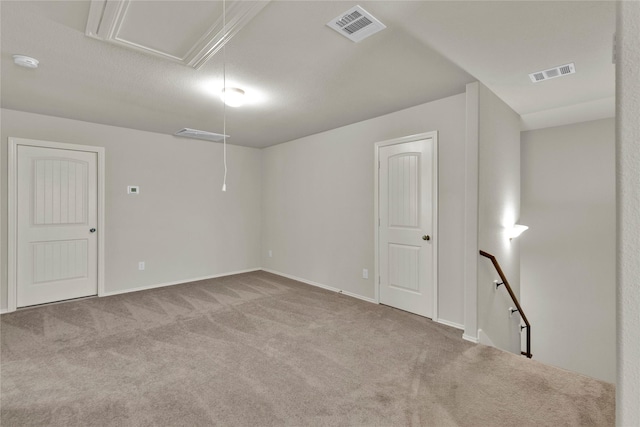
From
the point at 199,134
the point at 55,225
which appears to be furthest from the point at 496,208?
the point at 55,225

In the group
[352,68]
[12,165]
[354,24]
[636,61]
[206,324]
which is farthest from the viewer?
[12,165]

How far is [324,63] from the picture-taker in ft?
8.41

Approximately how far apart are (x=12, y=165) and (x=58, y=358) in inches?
107

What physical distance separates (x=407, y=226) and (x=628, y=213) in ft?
9.53

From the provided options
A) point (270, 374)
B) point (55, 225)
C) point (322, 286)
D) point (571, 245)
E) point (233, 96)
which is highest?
point (233, 96)

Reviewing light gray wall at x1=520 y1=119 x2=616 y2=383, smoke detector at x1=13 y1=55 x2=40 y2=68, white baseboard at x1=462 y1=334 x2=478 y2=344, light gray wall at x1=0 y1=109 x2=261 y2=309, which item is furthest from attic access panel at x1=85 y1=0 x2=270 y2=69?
light gray wall at x1=520 y1=119 x2=616 y2=383

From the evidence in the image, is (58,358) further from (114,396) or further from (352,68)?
(352,68)

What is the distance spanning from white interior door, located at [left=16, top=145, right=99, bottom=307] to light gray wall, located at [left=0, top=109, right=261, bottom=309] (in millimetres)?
162

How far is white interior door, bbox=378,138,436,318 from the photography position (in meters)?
3.57

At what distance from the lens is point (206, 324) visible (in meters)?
3.44

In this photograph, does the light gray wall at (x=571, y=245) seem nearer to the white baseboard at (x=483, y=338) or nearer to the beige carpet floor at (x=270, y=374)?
the white baseboard at (x=483, y=338)

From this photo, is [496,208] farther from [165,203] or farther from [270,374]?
[165,203]

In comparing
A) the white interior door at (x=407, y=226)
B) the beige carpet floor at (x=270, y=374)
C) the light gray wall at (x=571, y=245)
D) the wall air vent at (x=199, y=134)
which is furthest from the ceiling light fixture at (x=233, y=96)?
the light gray wall at (x=571, y=245)

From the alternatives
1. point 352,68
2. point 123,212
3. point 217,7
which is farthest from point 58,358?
point 352,68
